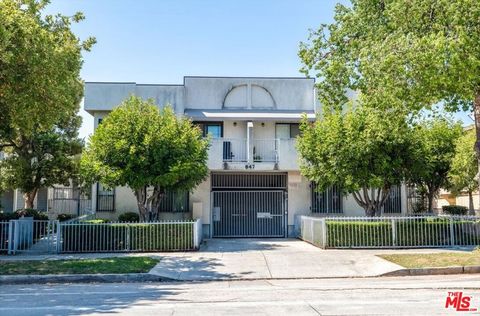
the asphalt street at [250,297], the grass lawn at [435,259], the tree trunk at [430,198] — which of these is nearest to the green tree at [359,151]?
the grass lawn at [435,259]

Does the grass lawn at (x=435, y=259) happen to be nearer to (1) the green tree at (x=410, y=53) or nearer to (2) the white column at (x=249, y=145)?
(1) the green tree at (x=410, y=53)

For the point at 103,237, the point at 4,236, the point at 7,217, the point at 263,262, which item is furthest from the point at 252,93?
the point at 4,236

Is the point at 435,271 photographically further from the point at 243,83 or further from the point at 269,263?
the point at 243,83

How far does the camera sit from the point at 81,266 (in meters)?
12.7

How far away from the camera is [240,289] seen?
10203mm

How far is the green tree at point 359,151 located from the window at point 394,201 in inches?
154

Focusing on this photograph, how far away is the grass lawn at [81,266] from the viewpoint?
12.2 meters

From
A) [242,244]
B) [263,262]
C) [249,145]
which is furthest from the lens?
[249,145]

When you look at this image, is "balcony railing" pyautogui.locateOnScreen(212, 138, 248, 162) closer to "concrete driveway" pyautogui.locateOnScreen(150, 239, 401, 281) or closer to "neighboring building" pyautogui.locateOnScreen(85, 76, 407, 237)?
"neighboring building" pyautogui.locateOnScreen(85, 76, 407, 237)

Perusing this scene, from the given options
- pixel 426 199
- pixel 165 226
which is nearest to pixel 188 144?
pixel 165 226

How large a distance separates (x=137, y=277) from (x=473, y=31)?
10638mm

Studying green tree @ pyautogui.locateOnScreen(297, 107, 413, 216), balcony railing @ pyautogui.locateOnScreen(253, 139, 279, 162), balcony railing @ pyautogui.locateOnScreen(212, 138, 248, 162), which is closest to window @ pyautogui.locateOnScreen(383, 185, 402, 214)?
green tree @ pyautogui.locateOnScreen(297, 107, 413, 216)

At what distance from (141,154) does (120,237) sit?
3.11 meters

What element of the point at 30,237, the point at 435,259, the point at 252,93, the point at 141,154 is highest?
the point at 252,93
